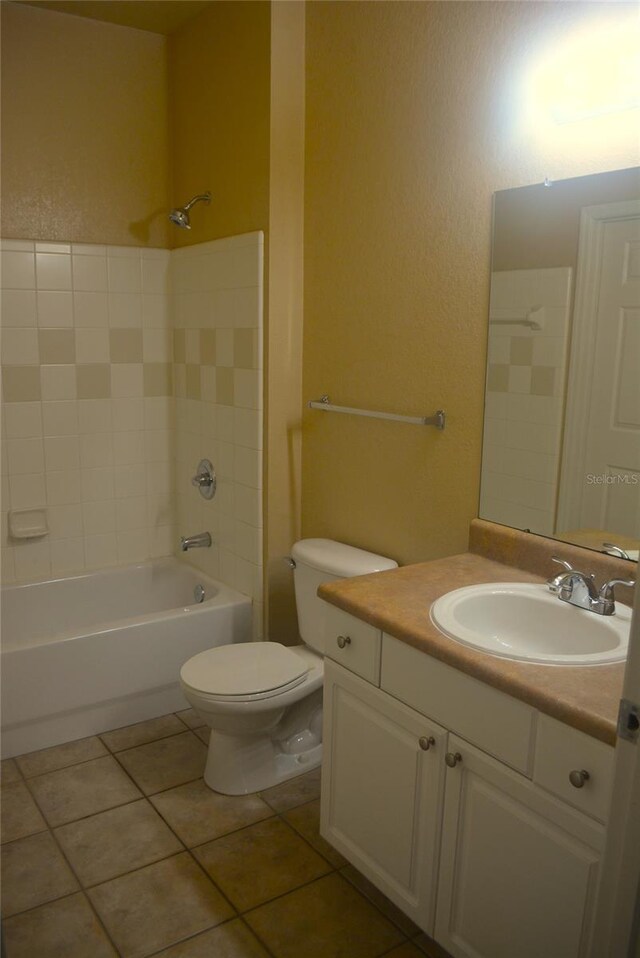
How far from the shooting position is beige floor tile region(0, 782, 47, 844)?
226 centimetres

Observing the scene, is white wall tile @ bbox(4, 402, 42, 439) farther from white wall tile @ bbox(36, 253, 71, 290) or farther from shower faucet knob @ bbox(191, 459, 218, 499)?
shower faucet knob @ bbox(191, 459, 218, 499)

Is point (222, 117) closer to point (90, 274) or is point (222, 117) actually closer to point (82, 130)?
point (82, 130)

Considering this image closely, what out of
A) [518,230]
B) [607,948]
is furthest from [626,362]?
[607,948]

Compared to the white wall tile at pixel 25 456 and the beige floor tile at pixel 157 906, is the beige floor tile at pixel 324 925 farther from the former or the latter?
the white wall tile at pixel 25 456

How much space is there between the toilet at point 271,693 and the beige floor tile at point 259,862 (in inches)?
8.5

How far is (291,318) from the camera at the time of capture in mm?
2828

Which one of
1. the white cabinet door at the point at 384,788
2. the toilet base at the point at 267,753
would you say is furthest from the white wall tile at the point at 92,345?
the white cabinet door at the point at 384,788

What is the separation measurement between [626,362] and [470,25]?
1.06m

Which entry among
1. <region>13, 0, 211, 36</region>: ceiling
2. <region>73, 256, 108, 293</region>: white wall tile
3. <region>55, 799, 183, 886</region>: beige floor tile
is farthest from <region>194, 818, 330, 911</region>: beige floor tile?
<region>13, 0, 211, 36</region>: ceiling

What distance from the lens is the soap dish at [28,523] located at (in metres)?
3.14

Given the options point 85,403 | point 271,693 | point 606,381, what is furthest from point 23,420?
point 606,381

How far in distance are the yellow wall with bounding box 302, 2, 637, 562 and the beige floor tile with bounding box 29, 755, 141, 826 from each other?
1.10m

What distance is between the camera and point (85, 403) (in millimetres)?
3232

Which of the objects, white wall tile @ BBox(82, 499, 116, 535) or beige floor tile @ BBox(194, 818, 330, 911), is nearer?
beige floor tile @ BBox(194, 818, 330, 911)
